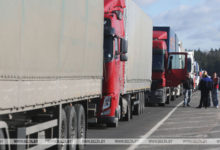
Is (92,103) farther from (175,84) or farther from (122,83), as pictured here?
(175,84)

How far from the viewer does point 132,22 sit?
21.0m

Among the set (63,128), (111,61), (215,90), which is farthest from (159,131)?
(215,90)

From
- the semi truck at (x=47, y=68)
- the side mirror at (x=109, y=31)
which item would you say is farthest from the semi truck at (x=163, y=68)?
the semi truck at (x=47, y=68)

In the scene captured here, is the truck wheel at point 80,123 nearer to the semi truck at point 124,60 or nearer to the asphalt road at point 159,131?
the asphalt road at point 159,131

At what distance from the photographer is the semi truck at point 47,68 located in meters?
7.98

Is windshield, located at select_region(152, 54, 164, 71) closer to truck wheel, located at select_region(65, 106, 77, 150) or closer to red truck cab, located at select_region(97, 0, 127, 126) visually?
red truck cab, located at select_region(97, 0, 127, 126)

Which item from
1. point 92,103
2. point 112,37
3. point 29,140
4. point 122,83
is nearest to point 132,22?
point 122,83

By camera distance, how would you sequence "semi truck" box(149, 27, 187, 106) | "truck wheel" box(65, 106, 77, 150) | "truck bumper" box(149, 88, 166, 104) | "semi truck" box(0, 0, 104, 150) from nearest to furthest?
"semi truck" box(0, 0, 104, 150) < "truck wheel" box(65, 106, 77, 150) < "truck bumper" box(149, 88, 166, 104) < "semi truck" box(149, 27, 187, 106)

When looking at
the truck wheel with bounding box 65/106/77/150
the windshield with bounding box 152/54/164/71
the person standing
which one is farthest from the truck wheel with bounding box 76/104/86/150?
the person standing

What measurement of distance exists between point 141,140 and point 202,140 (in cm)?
150

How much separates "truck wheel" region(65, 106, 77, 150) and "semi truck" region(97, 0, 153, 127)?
4.57 m

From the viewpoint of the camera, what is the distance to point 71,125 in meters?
11.5

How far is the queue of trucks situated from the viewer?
809 cm

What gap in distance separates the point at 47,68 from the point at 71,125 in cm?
193
